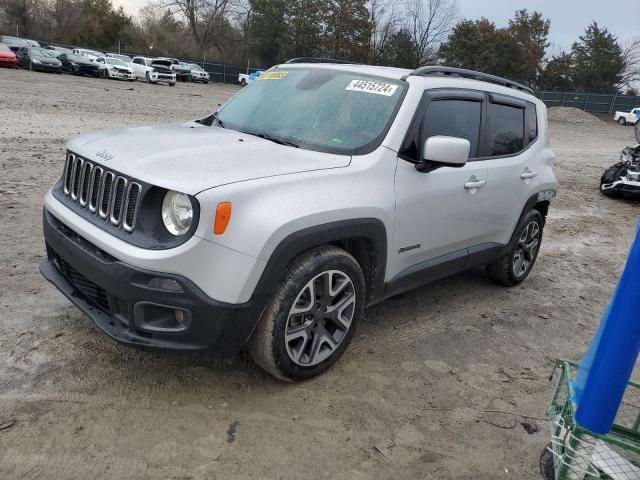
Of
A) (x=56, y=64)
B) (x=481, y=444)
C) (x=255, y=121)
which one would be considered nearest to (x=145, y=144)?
Answer: (x=255, y=121)

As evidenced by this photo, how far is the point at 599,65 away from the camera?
59.3 metres

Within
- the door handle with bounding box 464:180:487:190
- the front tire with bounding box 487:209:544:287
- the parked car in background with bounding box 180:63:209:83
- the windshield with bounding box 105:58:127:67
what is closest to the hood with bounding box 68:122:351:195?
the door handle with bounding box 464:180:487:190

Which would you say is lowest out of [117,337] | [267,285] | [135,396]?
[135,396]

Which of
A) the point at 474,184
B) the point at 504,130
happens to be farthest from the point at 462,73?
the point at 474,184

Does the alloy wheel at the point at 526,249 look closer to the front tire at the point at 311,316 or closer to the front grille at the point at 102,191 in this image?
the front tire at the point at 311,316

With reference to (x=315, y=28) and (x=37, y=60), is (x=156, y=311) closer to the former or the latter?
(x=37, y=60)

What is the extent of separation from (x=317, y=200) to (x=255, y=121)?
1278 mm

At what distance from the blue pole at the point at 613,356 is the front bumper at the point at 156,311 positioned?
1.57 meters

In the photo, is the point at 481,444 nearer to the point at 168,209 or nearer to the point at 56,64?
the point at 168,209

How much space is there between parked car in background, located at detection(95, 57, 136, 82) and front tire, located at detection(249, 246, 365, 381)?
32462 mm

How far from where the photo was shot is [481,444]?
10.1ft

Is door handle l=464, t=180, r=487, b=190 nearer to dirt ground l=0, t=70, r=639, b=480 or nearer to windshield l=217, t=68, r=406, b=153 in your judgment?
windshield l=217, t=68, r=406, b=153

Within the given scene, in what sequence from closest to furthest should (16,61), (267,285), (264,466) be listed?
1. (264,466)
2. (267,285)
3. (16,61)

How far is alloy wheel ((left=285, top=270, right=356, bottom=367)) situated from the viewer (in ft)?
10.5
